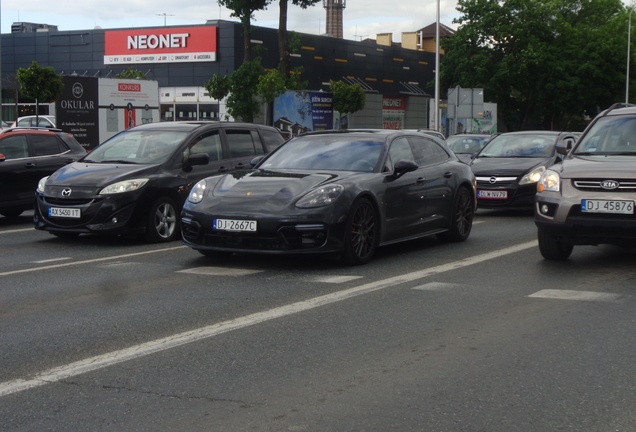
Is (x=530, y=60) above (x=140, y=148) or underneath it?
above

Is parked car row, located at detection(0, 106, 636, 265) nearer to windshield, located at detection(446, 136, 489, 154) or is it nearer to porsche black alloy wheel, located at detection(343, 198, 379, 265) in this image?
porsche black alloy wheel, located at detection(343, 198, 379, 265)

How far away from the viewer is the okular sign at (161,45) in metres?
61.9

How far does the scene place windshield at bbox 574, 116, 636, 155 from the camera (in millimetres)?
9727

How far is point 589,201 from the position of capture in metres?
8.82

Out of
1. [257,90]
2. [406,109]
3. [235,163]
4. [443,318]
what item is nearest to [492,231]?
[235,163]

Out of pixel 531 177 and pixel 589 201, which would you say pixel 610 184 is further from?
pixel 531 177

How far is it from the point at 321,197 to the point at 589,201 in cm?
262

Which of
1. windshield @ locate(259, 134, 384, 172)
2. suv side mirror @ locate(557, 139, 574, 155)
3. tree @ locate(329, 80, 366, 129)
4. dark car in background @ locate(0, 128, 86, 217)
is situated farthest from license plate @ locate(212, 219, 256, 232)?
tree @ locate(329, 80, 366, 129)

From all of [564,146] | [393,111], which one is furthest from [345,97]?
[564,146]

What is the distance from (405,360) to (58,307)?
3100 mm

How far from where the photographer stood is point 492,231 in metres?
13.3

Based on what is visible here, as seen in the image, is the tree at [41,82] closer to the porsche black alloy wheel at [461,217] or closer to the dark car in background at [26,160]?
the dark car in background at [26,160]

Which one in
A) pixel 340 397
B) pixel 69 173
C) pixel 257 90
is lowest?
pixel 340 397

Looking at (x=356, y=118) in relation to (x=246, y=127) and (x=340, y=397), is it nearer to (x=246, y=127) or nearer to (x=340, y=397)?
(x=246, y=127)
